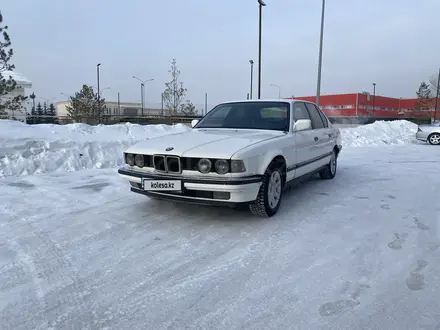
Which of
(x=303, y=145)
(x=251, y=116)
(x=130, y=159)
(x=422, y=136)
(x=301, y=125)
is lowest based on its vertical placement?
(x=422, y=136)

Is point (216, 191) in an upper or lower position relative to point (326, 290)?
upper

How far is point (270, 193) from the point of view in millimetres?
4203

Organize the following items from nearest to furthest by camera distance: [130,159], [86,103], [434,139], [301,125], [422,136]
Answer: [130,159] → [301,125] → [434,139] → [422,136] → [86,103]

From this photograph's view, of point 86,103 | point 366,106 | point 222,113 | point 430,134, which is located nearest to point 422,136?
point 430,134

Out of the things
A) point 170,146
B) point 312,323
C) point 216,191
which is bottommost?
point 312,323

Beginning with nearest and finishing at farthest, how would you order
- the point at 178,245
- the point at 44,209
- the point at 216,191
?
the point at 178,245
the point at 216,191
the point at 44,209

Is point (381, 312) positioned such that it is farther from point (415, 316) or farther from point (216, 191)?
point (216, 191)

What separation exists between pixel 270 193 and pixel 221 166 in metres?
0.82

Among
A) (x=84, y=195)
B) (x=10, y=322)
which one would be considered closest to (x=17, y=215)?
(x=84, y=195)

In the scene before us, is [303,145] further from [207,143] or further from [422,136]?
[422,136]

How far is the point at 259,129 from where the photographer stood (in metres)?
4.89

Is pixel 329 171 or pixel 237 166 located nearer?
pixel 237 166

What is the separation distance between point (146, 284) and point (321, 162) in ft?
13.4

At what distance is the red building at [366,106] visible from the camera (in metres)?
52.7
